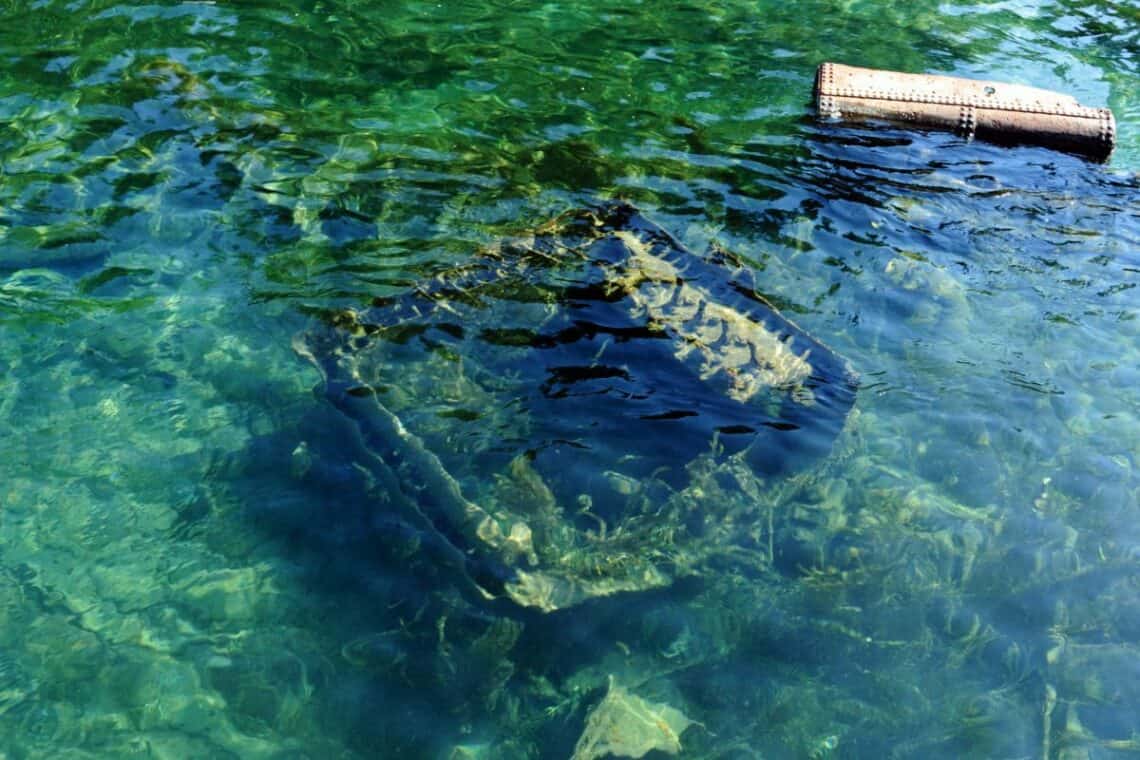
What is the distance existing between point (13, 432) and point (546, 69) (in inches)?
241

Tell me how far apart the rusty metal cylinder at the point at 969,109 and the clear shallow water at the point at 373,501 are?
210 mm

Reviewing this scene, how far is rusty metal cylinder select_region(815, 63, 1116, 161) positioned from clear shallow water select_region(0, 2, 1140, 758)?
210 millimetres

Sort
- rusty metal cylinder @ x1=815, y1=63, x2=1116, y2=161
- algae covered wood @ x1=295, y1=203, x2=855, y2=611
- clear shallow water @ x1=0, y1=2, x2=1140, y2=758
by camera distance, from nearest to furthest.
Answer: clear shallow water @ x1=0, y1=2, x2=1140, y2=758
algae covered wood @ x1=295, y1=203, x2=855, y2=611
rusty metal cylinder @ x1=815, y1=63, x2=1116, y2=161

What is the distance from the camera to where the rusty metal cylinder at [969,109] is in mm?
8125

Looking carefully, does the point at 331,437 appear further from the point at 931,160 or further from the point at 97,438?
the point at 931,160

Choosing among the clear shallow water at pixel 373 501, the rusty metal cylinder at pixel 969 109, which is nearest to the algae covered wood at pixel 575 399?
the clear shallow water at pixel 373 501

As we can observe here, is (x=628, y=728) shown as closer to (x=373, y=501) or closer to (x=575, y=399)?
(x=373, y=501)

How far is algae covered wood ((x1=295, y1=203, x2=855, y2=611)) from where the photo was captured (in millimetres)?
4363

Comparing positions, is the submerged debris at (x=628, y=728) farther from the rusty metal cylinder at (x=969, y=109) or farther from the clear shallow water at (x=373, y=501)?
the rusty metal cylinder at (x=969, y=109)

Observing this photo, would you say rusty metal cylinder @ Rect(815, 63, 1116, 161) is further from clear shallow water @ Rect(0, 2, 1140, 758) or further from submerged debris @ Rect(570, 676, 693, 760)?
submerged debris @ Rect(570, 676, 693, 760)

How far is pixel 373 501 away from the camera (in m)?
4.57

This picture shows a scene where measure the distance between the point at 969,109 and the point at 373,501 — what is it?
6429 millimetres

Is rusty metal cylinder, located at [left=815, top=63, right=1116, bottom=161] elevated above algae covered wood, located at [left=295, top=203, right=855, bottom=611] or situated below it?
above

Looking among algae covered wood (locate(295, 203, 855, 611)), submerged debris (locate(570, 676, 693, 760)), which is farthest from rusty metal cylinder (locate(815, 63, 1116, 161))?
submerged debris (locate(570, 676, 693, 760))
